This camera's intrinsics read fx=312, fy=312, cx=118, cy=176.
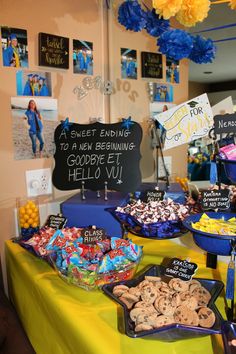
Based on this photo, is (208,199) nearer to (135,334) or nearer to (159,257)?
(159,257)

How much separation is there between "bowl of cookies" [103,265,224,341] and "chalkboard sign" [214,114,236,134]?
0.51 metres

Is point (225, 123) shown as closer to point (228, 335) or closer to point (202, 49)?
point (202, 49)

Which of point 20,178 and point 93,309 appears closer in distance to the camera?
point 93,309

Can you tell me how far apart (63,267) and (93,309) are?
0.62 ft

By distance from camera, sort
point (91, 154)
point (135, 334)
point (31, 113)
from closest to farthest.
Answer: point (135, 334) → point (91, 154) → point (31, 113)

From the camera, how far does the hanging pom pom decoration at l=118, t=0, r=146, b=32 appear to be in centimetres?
133

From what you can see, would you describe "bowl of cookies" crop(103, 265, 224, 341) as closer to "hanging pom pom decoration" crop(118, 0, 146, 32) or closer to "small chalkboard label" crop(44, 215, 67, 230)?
"small chalkboard label" crop(44, 215, 67, 230)

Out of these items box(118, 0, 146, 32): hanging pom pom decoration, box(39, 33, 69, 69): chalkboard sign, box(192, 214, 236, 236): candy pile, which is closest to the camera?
box(192, 214, 236, 236): candy pile

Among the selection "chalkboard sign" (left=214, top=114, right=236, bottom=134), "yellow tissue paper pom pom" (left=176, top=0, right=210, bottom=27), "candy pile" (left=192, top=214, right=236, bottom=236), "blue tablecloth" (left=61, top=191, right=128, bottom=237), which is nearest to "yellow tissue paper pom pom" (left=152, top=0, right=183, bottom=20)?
"yellow tissue paper pom pom" (left=176, top=0, right=210, bottom=27)

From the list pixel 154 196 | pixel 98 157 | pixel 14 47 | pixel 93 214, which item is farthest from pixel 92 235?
pixel 14 47

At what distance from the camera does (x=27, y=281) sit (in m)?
1.25

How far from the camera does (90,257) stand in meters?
1.13

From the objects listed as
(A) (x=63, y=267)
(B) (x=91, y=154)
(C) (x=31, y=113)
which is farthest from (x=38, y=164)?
(A) (x=63, y=267)

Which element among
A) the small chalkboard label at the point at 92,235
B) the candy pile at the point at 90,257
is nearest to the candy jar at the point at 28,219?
the candy pile at the point at 90,257
